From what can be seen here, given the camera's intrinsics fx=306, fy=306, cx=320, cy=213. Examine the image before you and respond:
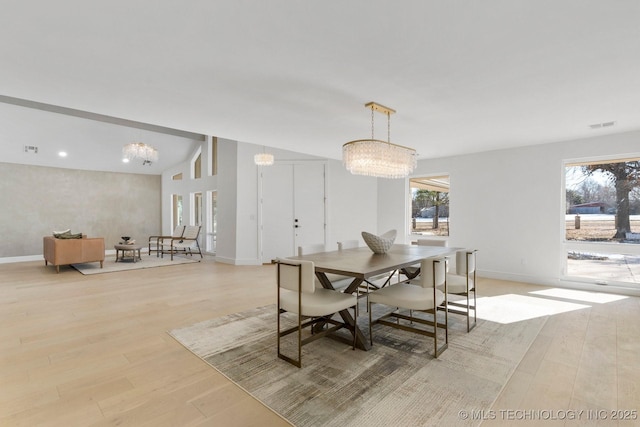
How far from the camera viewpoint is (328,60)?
2.26 meters

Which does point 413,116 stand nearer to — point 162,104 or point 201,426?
point 162,104

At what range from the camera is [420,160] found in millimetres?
6355

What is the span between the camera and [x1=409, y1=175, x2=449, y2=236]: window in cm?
620

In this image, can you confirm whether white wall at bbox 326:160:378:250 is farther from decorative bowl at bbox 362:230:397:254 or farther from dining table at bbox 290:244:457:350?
dining table at bbox 290:244:457:350

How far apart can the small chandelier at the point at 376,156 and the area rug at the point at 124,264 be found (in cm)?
548

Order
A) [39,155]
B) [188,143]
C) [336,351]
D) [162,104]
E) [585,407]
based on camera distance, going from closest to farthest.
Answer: [585,407]
[336,351]
[162,104]
[39,155]
[188,143]

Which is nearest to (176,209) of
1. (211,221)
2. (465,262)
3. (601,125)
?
(211,221)

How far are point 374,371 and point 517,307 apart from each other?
98.5 inches

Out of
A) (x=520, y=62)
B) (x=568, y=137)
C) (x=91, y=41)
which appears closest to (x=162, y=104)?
(x=91, y=41)

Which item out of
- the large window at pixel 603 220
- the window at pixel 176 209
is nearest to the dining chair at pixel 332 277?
the large window at pixel 603 220

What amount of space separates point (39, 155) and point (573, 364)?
34.6ft

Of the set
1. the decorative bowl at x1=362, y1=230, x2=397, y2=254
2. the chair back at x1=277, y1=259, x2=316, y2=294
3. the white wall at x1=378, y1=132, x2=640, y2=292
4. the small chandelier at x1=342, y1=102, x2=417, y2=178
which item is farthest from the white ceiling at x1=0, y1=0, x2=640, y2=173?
the chair back at x1=277, y1=259, x2=316, y2=294

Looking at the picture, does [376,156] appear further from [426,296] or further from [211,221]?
[211,221]

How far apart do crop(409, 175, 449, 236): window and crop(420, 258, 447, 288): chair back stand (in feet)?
12.4
